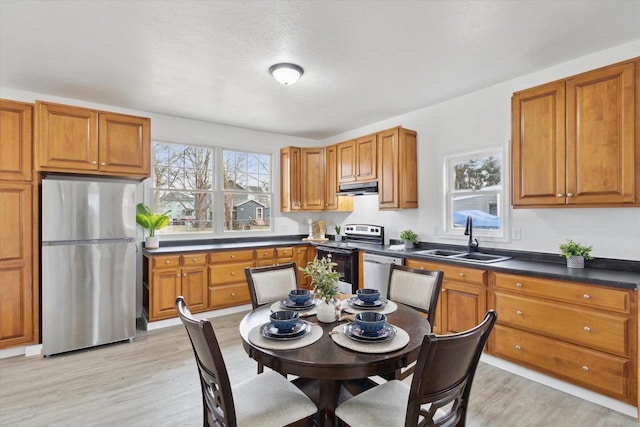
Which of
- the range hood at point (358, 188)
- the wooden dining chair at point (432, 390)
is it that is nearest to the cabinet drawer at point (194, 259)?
the range hood at point (358, 188)

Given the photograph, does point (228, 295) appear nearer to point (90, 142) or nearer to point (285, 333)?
point (90, 142)

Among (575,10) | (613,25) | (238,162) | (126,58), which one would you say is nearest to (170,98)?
(126,58)

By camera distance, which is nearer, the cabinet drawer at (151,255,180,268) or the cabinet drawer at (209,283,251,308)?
the cabinet drawer at (151,255,180,268)

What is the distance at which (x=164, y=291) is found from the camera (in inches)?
149

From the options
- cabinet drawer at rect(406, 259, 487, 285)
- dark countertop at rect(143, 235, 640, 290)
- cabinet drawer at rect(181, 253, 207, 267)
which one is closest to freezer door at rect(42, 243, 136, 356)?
dark countertop at rect(143, 235, 640, 290)

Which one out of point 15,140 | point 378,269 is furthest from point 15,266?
point 378,269

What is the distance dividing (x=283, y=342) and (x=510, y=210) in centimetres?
278

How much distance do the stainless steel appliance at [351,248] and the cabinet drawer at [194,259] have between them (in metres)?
1.58

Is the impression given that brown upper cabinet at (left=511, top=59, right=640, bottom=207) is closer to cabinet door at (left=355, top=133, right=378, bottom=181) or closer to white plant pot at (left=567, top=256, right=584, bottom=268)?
white plant pot at (left=567, top=256, right=584, bottom=268)

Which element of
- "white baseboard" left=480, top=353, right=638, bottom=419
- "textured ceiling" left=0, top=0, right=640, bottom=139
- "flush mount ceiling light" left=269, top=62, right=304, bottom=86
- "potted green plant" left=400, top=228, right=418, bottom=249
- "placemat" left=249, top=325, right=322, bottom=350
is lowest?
"white baseboard" left=480, top=353, right=638, bottom=419

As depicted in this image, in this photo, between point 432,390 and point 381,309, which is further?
point 381,309

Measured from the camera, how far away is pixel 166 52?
2.59 metres

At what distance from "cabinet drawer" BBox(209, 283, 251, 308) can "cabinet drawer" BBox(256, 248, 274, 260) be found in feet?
1.41

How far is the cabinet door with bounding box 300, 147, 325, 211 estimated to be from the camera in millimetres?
5215
